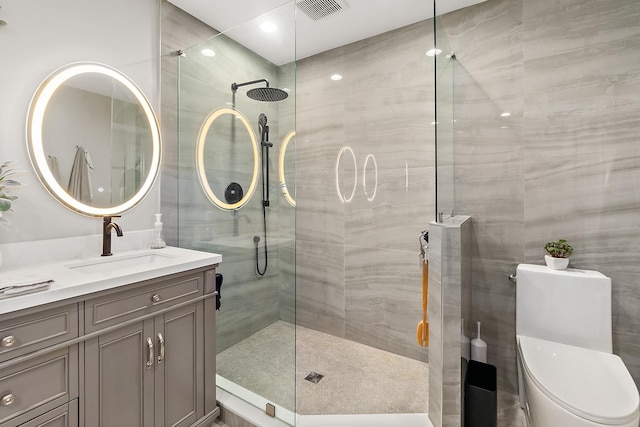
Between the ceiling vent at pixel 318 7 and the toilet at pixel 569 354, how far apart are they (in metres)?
2.14

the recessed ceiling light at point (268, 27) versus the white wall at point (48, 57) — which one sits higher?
the recessed ceiling light at point (268, 27)

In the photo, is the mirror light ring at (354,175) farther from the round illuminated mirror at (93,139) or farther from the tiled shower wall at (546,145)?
the round illuminated mirror at (93,139)

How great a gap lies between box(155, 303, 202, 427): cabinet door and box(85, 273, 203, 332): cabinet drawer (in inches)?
2.7

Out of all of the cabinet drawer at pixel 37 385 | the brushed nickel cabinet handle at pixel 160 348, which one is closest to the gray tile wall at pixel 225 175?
the brushed nickel cabinet handle at pixel 160 348

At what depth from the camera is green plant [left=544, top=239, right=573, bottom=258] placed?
1.74 meters

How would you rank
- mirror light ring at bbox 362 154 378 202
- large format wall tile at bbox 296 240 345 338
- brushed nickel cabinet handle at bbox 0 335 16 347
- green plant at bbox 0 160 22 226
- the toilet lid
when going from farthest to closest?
large format wall tile at bbox 296 240 345 338, mirror light ring at bbox 362 154 378 202, green plant at bbox 0 160 22 226, the toilet lid, brushed nickel cabinet handle at bbox 0 335 16 347

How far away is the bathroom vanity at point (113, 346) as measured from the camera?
3.33 ft

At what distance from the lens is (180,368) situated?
4.96 feet

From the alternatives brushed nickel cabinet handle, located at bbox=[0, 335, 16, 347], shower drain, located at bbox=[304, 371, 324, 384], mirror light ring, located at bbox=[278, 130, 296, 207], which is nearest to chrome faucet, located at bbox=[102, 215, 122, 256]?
brushed nickel cabinet handle, located at bbox=[0, 335, 16, 347]

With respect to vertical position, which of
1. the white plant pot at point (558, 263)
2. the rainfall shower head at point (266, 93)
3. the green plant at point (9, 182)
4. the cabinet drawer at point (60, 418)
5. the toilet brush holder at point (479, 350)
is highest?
the rainfall shower head at point (266, 93)

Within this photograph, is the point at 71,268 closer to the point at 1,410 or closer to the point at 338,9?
the point at 1,410

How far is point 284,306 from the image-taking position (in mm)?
1763

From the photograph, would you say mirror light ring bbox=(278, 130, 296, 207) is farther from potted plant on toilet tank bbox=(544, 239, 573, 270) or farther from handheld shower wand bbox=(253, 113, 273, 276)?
potted plant on toilet tank bbox=(544, 239, 573, 270)

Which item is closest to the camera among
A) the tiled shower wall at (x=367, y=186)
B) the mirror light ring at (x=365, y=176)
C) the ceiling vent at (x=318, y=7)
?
the ceiling vent at (x=318, y=7)
